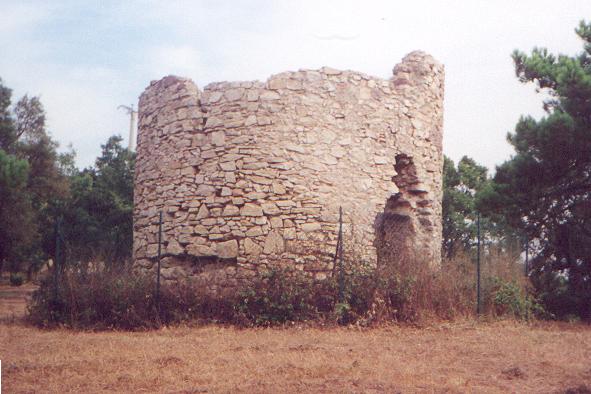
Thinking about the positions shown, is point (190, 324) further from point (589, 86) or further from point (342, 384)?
point (589, 86)

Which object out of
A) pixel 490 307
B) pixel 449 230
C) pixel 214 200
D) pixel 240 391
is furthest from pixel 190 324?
pixel 449 230

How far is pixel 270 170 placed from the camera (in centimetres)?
957

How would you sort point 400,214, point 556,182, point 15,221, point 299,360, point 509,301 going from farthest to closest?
point 15,221 → point 556,182 → point 400,214 → point 509,301 → point 299,360

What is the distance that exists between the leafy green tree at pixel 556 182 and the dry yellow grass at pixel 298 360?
3013 millimetres

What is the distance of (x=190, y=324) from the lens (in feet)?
28.6

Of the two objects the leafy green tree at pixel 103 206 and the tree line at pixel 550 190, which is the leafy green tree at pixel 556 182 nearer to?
the tree line at pixel 550 190

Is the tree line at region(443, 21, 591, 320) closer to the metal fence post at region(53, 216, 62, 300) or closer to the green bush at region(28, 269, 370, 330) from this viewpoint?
the green bush at region(28, 269, 370, 330)

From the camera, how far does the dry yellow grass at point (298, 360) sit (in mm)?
5295

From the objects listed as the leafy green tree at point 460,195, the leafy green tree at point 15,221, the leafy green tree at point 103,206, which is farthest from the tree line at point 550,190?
the leafy green tree at point 103,206

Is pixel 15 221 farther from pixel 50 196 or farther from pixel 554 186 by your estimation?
pixel 554 186

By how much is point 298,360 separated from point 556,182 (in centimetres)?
756

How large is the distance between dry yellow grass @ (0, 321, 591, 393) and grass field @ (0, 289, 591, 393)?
0.04 feet

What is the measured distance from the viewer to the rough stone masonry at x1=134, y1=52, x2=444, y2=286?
9477 mm

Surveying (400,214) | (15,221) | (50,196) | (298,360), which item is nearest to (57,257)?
(298,360)
